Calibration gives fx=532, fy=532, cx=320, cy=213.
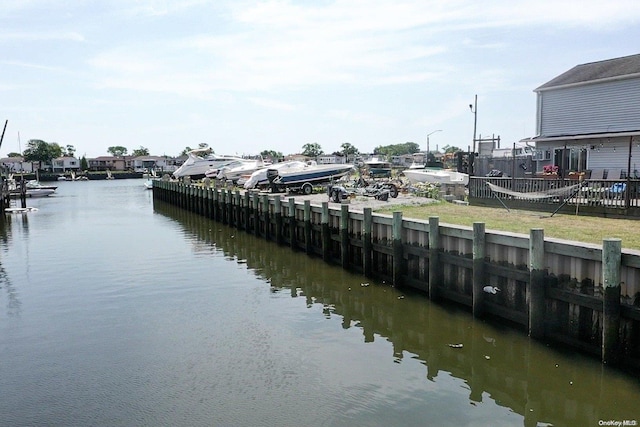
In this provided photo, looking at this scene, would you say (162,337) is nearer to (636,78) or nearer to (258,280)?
(258,280)

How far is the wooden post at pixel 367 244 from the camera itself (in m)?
15.7

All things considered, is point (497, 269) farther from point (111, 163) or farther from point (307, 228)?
point (111, 163)

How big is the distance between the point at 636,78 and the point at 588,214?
42.3 ft

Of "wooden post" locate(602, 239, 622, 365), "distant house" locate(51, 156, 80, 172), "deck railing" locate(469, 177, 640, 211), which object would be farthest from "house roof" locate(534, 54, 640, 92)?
"distant house" locate(51, 156, 80, 172)

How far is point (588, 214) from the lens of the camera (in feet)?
59.1

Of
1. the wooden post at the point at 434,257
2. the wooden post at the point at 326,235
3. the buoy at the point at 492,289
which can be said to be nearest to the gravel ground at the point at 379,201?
the wooden post at the point at 326,235

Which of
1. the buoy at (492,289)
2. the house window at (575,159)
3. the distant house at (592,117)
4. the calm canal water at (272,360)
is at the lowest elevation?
the calm canal water at (272,360)

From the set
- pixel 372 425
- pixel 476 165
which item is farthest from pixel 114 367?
pixel 476 165

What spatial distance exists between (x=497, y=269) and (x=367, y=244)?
5339 millimetres

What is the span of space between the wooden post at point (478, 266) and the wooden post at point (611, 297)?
9.10 feet

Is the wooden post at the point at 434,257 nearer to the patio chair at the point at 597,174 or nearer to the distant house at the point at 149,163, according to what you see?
the patio chair at the point at 597,174

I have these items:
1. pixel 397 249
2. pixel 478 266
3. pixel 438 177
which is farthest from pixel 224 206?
pixel 478 266

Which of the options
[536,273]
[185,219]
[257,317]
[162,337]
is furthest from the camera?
[185,219]

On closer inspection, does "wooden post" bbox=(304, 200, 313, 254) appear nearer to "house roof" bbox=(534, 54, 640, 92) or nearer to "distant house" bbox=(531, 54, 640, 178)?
"distant house" bbox=(531, 54, 640, 178)
